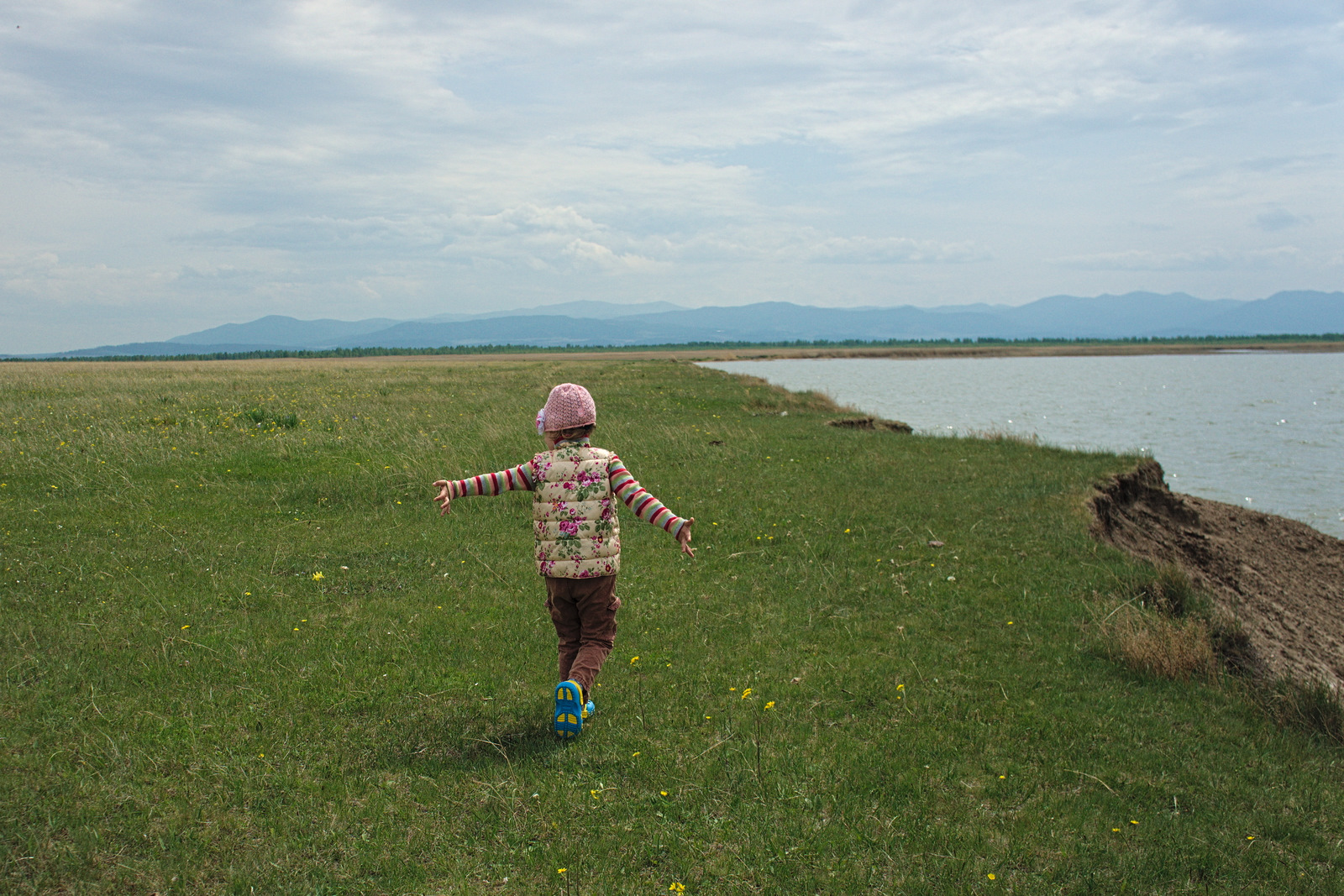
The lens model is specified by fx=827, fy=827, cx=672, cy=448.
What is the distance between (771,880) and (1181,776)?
3199 millimetres

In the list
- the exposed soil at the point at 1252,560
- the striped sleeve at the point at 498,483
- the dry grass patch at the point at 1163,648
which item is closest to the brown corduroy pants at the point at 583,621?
the striped sleeve at the point at 498,483

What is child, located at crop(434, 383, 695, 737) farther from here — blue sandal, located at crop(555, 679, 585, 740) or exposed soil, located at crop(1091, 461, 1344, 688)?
exposed soil, located at crop(1091, 461, 1344, 688)

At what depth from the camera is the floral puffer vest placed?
558 centimetres

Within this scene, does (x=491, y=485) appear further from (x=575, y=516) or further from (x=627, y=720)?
(x=627, y=720)

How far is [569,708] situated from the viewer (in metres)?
5.54

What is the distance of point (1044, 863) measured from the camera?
4.50 metres

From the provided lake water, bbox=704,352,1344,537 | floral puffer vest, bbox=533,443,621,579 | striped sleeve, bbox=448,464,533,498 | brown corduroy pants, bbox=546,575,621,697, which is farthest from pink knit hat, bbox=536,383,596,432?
lake water, bbox=704,352,1344,537

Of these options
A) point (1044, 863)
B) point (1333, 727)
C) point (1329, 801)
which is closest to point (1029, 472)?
point (1333, 727)

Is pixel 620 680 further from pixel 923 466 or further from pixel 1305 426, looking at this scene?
pixel 1305 426

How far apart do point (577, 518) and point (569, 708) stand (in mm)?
1271

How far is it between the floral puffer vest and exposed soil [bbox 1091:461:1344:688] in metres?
6.81

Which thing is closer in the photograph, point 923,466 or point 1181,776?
point 1181,776

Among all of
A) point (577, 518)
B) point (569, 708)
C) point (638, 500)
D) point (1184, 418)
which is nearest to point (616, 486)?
point (638, 500)

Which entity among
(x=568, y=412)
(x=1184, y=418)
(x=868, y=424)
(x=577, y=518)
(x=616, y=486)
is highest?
(x=568, y=412)
